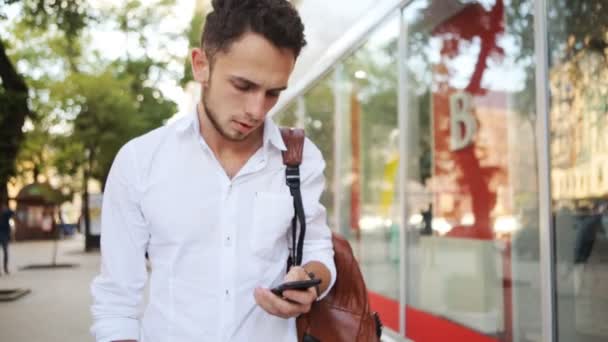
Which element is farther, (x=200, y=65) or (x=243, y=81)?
(x=200, y=65)

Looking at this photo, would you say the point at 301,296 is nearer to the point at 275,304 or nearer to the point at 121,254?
the point at 275,304

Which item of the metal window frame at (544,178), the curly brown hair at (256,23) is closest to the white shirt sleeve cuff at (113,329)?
the curly brown hair at (256,23)

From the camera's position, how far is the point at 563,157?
4.57m

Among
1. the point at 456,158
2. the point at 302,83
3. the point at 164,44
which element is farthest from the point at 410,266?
the point at 164,44

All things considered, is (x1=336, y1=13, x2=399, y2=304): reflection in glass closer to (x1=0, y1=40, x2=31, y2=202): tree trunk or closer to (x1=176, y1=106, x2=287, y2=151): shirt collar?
(x1=0, y1=40, x2=31, y2=202): tree trunk

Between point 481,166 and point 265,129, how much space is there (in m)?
4.29

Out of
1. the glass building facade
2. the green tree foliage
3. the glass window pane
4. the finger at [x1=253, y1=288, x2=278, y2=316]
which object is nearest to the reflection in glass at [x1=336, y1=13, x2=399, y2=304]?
the glass building facade

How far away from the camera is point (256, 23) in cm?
181

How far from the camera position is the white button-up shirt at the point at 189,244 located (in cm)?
183

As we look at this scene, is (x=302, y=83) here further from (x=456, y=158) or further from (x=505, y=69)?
(x=505, y=69)

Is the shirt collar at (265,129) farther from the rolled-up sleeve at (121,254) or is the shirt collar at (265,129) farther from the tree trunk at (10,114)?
the tree trunk at (10,114)

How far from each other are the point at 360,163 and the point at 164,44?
837 inches

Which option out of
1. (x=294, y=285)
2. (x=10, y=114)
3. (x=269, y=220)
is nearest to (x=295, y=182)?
(x=269, y=220)

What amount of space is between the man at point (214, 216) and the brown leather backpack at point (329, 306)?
0.11 ft
